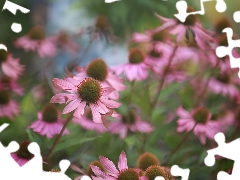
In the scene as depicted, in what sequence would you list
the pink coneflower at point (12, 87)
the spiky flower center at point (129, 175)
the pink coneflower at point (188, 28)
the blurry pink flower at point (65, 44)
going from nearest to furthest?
the spiky flower center at point (129, 175) → the pink coneflower at point (188, 28) → the pink coneflower at point (12, 87) → the blurry pink flower at point (65, 44)

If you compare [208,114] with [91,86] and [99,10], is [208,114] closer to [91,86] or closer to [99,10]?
[91,86]

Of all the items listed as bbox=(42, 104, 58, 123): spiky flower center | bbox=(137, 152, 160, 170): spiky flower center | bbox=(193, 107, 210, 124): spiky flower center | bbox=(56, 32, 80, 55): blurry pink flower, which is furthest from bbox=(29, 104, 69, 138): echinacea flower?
bbox=(56, 32, 80, 55): blurry pink flower

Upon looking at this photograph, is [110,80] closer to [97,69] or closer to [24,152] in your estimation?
[97,69]

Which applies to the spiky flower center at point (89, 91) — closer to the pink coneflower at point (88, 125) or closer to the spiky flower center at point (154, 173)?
the spiky flower center at point (154, 173)

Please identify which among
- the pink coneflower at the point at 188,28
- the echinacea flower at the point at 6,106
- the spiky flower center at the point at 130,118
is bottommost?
the spiky flower center at the point at 130,118

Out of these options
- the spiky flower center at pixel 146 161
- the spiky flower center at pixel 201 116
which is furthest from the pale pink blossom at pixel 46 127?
the spiky flower center at pixel 201 116

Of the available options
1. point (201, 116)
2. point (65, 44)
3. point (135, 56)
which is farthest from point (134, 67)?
point (65, 44)
